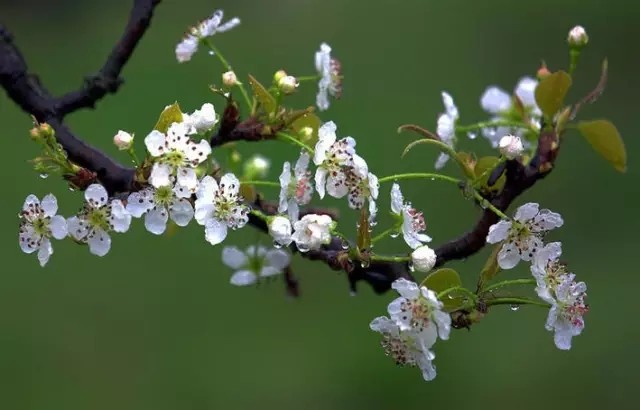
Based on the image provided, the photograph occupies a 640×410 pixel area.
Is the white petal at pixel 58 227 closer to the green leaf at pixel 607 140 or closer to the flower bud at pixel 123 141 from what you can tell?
the flower bud at pixel 123 141

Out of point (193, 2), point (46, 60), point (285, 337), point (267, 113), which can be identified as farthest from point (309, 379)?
point (193, 2)

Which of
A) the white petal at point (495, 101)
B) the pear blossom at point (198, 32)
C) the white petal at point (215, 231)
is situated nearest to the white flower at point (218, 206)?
the white petal at point (215, 231)

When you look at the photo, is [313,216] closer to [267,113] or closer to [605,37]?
[267,113]

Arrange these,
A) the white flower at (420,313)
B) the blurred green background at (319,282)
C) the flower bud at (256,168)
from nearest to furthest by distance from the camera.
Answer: the white flower at (420,313) → the flower bud at (256,168) → the blurred green background at (319,282)

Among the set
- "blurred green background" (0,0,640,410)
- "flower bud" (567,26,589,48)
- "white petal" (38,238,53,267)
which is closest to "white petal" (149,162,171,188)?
"white petal" (38,238,53,267)

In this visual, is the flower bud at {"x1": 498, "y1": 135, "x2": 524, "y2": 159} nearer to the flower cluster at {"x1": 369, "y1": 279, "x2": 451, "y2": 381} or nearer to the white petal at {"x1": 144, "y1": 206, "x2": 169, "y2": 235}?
the flower cluster at {"x1": 369, "y1": 279, "x2": 451, "y2": 381}

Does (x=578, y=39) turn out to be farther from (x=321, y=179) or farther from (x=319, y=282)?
(x=319, y=282)
